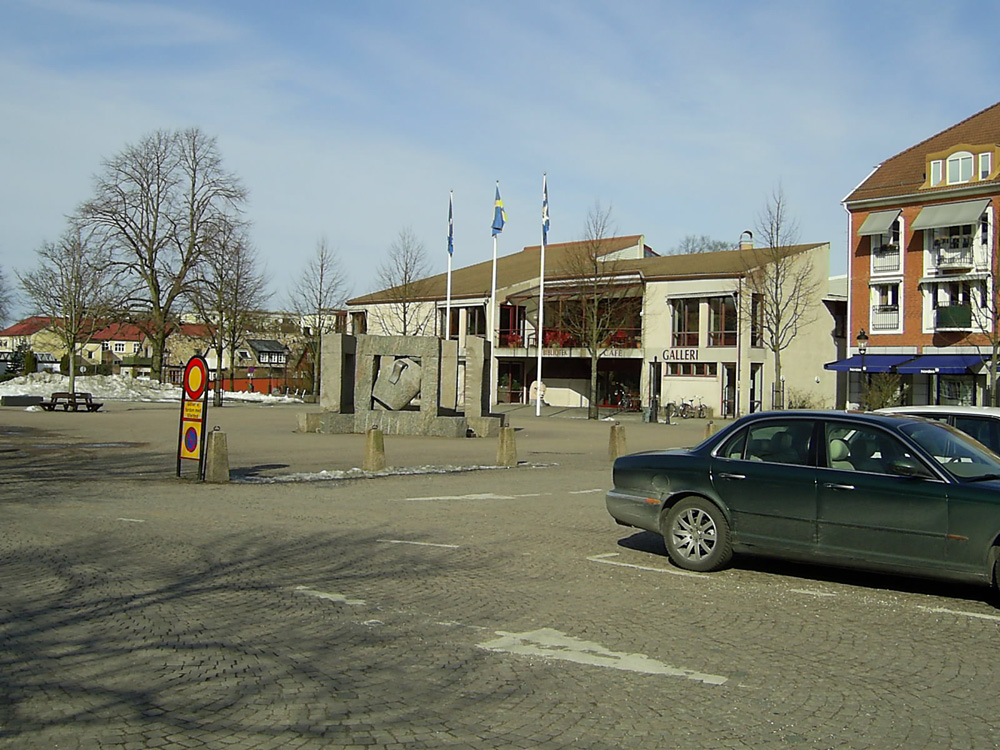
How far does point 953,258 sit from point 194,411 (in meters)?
39.1

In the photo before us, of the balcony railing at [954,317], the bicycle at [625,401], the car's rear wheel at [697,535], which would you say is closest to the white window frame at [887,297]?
the balcony railing at [954,317]

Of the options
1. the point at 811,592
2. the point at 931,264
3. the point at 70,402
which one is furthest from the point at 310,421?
the point at 931,264

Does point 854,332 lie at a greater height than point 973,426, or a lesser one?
greater

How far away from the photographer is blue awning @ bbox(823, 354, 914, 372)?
1835 inches

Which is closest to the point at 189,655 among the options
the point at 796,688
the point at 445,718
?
the point at 445,718

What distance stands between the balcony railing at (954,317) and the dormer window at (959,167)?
5.72m

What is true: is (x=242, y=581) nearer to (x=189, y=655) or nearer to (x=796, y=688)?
(x=189, y=655)

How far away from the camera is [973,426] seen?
38.3ft

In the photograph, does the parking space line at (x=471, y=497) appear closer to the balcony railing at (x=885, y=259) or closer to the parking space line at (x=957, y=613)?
the parking space line at (x=957, y=613)

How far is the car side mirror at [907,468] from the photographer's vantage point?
803 cm

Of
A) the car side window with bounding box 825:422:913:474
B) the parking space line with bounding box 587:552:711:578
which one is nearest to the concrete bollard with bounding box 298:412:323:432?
the parking space line with bounding box 587:552:711:578

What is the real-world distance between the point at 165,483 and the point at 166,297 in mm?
47734

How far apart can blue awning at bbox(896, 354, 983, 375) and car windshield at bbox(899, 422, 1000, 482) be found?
39.0 meters

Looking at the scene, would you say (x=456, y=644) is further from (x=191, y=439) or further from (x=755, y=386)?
(x=755, y=386)
